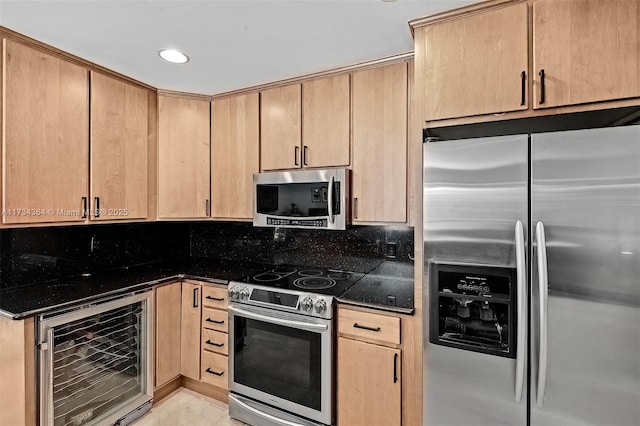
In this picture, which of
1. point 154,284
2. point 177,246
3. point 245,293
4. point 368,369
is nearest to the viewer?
point 368,369

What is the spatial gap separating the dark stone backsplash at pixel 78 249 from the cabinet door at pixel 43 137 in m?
0.40

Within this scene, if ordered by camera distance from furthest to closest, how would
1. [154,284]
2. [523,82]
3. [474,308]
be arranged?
[154,284] → [474,308] → [523,82]

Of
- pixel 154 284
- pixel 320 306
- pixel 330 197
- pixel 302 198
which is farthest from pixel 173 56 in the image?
pixel 320 306

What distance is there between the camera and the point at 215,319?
2432mm

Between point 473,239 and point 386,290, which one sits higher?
point 473,239

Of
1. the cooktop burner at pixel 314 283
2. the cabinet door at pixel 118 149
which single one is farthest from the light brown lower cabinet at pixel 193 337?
the cabinet door at pixel 118 149

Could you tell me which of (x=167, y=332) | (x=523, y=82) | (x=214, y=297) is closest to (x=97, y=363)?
(x=167, y=332)

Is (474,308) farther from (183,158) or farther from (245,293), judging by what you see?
(183,158)

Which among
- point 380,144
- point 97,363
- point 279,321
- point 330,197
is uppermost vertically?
point 380,144

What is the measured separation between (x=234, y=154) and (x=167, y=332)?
1447mm

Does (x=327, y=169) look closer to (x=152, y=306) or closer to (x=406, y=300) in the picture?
(x=406, y=300)

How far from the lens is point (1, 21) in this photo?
5.46 ft

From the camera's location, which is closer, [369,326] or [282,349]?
[369,326]

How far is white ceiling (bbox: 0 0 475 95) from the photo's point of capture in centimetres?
152
